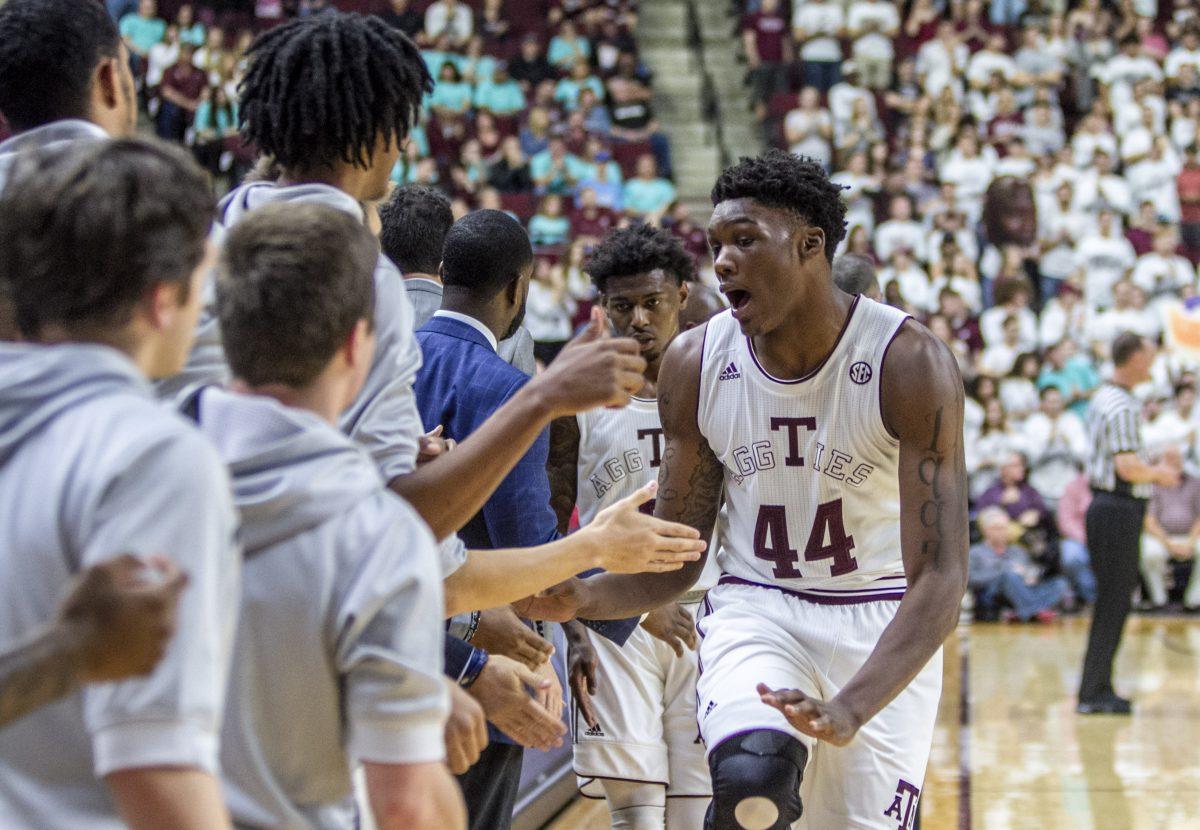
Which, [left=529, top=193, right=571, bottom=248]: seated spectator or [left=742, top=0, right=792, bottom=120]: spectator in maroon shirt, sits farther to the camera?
[left=742, top=0, right=792, bottom=120]: spectator in maroon shirt

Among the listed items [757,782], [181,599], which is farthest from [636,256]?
[181,599]

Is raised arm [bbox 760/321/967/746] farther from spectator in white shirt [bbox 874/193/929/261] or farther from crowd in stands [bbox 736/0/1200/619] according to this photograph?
spectator in white shirt [bbox 874/193/929/261]

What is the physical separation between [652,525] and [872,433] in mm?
1075

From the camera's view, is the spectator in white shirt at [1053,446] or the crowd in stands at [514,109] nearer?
the spectator in white shirt at [1053,446]

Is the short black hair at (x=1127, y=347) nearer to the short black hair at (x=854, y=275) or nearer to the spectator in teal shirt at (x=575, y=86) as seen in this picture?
the short black hair at (x=854, y=275)

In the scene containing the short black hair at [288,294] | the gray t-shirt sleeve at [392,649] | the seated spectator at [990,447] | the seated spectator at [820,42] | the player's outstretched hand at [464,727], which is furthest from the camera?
the seated spectator at [820,42]

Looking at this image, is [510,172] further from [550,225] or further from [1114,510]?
[1114,510]

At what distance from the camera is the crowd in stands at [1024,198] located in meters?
12.8

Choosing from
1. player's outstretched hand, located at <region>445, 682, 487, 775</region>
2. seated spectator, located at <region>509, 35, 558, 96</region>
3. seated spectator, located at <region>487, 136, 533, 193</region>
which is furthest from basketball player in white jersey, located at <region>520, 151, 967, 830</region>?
seated spectator, located at <region>509, 35, 558, 96</region>

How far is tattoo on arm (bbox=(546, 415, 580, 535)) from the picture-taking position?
505cm

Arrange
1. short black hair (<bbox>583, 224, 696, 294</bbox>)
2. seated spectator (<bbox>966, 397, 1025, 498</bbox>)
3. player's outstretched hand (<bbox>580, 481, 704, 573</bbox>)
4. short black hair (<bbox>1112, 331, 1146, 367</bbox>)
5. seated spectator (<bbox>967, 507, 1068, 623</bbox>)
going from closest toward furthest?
player's outstretched hand (<bbox>580, 481, 704, 573</bbox>), short black hair (<bbox>583, 224, 696, 294</bbox>), short black hair (<bbox>1112, 331, 1146, 367</bbox>), seated spectator (<bbox>967, 507, 1068, 623</bbox>), seated spectator (<bbox>966, 397, 1025, 498</bbox>)

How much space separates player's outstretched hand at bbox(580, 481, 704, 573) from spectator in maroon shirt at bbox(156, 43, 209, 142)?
1317cm

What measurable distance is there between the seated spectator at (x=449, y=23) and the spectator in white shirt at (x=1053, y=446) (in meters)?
7.97

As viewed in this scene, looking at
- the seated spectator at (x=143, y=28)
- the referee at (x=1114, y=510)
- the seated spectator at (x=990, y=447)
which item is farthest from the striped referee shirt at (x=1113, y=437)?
the seated spectator at (x=143, y=28)
